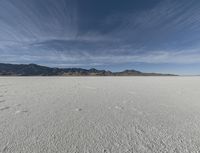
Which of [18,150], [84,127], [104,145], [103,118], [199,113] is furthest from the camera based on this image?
[199,113]

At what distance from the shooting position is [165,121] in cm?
289

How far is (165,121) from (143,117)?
0.48 meters

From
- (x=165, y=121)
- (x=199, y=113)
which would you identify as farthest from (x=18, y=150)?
(x=199, y=113)

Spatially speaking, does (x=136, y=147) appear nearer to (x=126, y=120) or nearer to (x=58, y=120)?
(x=126, y=120)

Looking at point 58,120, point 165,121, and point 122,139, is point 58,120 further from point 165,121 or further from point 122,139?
point 165,121

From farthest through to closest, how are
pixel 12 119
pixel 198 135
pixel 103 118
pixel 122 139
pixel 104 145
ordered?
pixel 103 118 → pixel 12 119 → pixel 198 135 → pixel 122 139 → pixel 104 145

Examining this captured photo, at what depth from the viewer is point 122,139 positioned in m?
2.10

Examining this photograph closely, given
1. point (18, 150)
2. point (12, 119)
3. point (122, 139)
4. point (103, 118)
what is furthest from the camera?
point (103, 118)

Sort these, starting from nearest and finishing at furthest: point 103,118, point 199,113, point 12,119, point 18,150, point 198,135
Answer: point 18,150 → point 198,135 → point 12,119 → point 103,118 → point 199,113

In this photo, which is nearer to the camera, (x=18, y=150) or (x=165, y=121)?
(x=18, y=150)

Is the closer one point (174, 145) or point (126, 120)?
point (174, 145)

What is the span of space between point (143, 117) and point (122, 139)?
1244 millimetres

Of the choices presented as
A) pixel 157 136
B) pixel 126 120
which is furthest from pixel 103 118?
pixel 157 136

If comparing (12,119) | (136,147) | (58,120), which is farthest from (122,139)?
(12,119)
